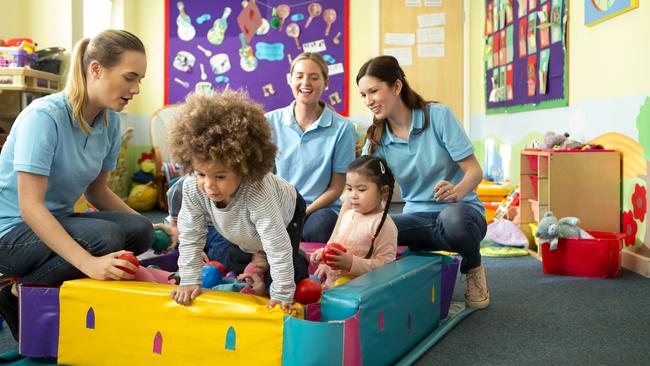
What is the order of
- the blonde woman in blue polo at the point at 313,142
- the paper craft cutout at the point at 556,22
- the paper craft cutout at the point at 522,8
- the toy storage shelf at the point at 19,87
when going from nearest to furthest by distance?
the blonde woman in blue polo at the point at 313,142 < the toy storage shelf at the point at 19,87 < the paper craft cutout at the point at 556,22 < the paper craft cutout at the point at 522,8

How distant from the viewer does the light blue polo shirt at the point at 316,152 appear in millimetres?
2633

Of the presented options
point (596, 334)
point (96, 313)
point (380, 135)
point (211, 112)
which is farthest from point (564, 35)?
point (96, 313)

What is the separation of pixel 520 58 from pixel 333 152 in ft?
8.01

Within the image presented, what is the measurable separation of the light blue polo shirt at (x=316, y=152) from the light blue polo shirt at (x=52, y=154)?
2.82 feet

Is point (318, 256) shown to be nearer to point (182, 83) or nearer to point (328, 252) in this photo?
point (328, 252)

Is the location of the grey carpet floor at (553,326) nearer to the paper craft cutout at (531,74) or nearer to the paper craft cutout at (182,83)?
the paper craft cutout at (531,74)

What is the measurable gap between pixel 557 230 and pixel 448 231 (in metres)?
1.03

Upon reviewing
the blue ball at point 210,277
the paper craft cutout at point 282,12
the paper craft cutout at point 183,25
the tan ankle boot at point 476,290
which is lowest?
the tan ankle boot at point 476,290

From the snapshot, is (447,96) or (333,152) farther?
(447,96)

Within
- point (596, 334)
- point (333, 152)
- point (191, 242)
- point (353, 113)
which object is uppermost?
point (353, 113)

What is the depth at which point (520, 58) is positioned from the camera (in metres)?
4.55

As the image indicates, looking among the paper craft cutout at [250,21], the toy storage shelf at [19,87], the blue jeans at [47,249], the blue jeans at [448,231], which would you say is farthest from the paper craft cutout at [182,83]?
the blue jeans at [47,249]

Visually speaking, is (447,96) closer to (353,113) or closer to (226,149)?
(353,113)

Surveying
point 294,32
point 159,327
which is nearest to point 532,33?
point 294,32
